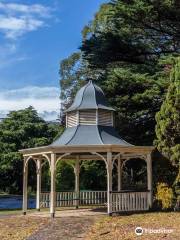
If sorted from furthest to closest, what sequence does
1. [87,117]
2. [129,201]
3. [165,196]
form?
[87,117] < [165,196] < [129,201]

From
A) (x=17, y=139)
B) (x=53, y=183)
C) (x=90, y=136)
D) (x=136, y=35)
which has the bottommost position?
(x=53, y=183)

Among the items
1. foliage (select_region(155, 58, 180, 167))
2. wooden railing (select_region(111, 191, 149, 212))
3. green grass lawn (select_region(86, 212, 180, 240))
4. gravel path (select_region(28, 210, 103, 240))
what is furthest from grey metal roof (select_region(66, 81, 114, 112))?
green grass lawn (select_region(86, 212, 180, 240))

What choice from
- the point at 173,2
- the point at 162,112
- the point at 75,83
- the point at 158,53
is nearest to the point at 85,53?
the point at 158,53

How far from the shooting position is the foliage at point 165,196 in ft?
67.8

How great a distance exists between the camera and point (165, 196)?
2073 centimetres

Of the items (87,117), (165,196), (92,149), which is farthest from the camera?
(87,117)

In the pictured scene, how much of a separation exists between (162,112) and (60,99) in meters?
28.2

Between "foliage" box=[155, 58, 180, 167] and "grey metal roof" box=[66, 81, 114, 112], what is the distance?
3115 mm

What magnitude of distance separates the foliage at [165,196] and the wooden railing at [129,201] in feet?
1.99

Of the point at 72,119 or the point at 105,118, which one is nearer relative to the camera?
the point at 105,118

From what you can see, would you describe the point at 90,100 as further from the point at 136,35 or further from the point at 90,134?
the point at 136,35

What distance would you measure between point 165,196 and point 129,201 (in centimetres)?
170

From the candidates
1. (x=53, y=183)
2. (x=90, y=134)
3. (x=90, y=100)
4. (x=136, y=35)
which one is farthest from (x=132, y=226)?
(x=136, y=35)

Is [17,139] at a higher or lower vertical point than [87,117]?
higher
